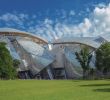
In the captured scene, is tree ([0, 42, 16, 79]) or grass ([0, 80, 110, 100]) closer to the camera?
grass ([0, 80, 110, 100])

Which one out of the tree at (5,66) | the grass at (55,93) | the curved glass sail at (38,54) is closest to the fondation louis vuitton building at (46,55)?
the curved glass sail at (38,54)

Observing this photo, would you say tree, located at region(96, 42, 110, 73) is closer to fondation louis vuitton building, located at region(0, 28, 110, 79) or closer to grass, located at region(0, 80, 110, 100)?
fondation louis vuitton building, located at region(0, 28, 110, 79)

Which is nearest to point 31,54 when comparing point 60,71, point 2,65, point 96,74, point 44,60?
point 44,60

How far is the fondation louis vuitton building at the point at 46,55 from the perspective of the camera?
112 meters

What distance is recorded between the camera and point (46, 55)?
116 meters

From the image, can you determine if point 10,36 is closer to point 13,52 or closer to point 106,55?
point 13,52

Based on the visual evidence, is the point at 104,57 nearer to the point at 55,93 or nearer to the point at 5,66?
the point at 5,66

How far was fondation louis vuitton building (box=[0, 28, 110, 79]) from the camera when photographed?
367 ft

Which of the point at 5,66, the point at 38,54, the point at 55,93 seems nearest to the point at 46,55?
the point at 38,54

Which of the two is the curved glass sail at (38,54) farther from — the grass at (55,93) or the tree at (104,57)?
the grass at (55,93)

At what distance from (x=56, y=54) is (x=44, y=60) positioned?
9.30 m

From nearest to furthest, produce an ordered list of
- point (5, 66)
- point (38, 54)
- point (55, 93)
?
point (55, 93), point (5, 66), point (38, 54)

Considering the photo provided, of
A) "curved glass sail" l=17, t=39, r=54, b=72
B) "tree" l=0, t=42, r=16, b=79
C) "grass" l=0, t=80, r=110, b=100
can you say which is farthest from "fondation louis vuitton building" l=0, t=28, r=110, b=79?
Answer: "grass" l=0, t=80, r=110, b=100

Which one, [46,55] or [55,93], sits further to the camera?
[46,55]
